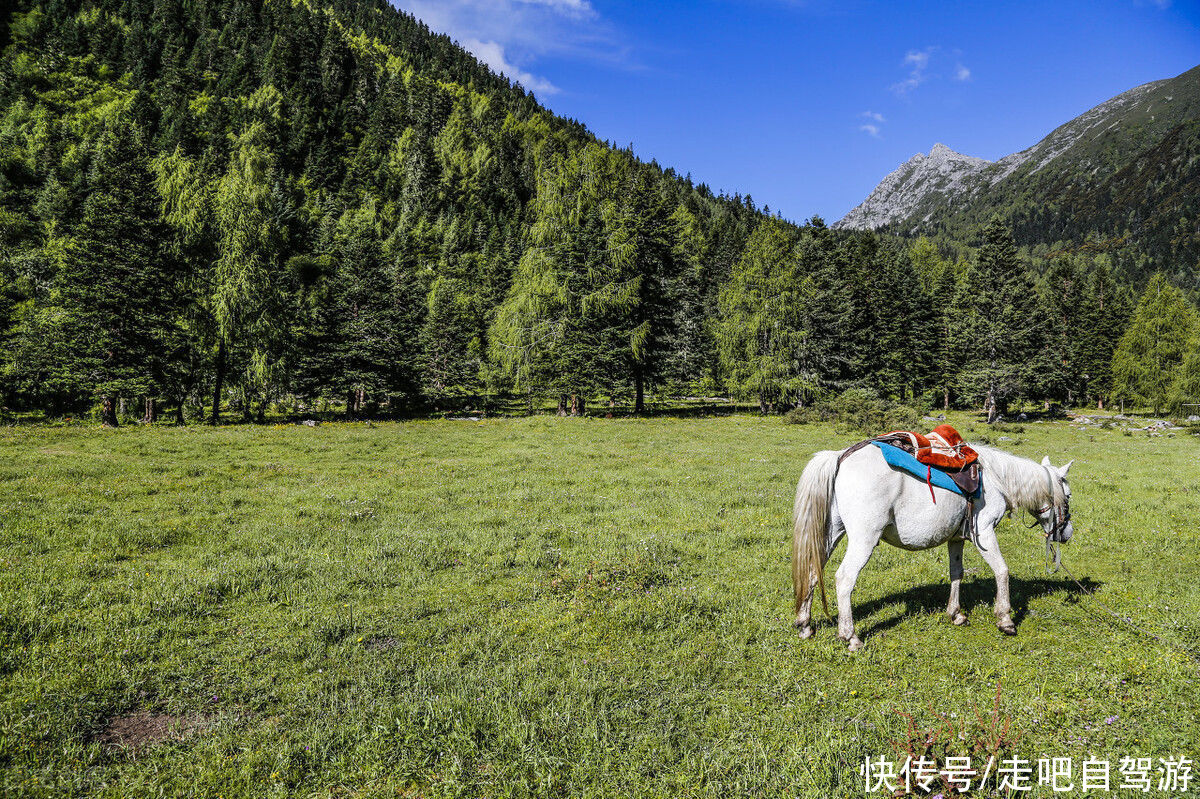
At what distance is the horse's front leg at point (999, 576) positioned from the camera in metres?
8.04

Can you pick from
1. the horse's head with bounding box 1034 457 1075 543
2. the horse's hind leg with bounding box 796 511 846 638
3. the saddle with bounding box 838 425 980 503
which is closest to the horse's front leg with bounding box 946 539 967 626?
the saddle with bounding box 838 425 980 503

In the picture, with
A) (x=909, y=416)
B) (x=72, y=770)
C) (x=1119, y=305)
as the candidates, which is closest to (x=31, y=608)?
(x=72, y=770)

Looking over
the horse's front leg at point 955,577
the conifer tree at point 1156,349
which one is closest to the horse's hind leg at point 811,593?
the horse's front leg at point 955,577

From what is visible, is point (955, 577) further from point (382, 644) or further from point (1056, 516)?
point (382, 644)

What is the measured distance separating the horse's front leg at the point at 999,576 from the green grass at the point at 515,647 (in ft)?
0.74

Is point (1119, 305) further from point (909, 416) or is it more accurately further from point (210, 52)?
point (210, 52)

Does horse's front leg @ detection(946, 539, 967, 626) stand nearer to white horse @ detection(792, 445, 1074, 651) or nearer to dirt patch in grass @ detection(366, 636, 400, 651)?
white horse @ detection(792, 445, 1074, 651)

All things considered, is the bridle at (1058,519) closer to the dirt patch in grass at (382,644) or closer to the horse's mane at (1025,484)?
the horse's mane at (1025,484)

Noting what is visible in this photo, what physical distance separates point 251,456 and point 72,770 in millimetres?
20015

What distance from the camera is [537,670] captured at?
671cm

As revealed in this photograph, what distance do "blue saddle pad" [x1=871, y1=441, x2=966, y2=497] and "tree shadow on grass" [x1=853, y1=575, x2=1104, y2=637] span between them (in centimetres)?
233

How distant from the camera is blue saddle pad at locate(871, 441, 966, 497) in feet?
25.8

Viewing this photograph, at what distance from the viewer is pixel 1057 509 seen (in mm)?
8898

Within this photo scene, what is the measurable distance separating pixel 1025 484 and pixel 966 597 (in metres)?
2.34
